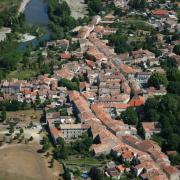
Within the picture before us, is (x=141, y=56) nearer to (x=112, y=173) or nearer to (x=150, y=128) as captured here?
(x=150, y=128)

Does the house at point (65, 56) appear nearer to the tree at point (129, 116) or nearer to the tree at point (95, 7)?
the tree at point (129, 116)

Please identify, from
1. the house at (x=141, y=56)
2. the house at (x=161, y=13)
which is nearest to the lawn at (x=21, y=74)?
the house at (x=141, y=56)

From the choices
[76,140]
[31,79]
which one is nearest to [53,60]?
[31,79]

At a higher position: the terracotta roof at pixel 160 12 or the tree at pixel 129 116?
the terracotta roof at pixel 160 12

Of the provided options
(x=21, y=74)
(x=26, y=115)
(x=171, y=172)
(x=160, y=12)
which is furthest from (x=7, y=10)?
(x=171, y=172)

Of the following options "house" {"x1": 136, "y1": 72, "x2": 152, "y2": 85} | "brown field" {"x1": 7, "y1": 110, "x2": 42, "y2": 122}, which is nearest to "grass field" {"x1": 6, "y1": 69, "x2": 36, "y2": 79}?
"brown field" {"x1": 7, "y1": 110, "x2": 42, "y2": 122}
